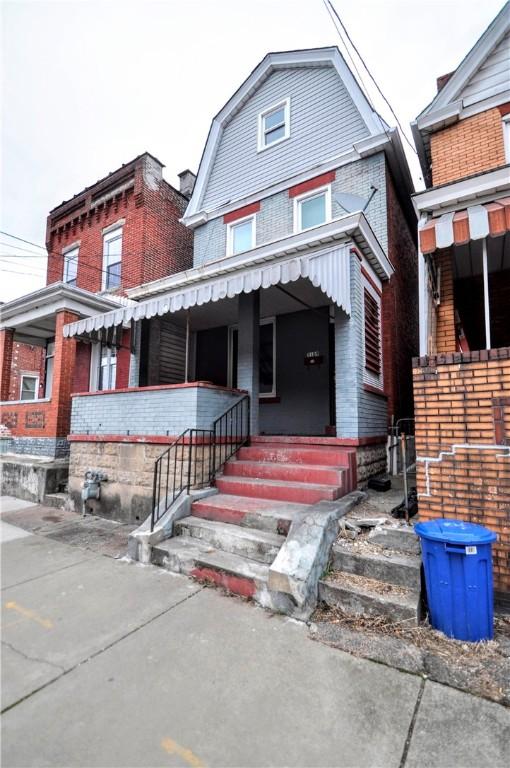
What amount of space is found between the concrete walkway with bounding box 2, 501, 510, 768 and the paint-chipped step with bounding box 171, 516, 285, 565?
571 mm

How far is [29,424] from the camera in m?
9.27

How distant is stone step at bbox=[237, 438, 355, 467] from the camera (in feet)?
17.0

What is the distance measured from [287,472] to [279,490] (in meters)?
0.39

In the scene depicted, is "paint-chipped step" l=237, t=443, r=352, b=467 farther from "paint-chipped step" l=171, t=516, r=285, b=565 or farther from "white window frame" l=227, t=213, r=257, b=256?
"white window frame" l=227, t=213, r=257, b=256

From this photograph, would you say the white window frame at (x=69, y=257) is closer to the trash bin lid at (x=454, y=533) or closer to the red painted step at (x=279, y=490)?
the red painted step at (x=279, y=490)

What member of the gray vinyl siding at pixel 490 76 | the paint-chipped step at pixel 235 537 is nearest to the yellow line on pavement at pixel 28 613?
the paint-chipped step at pixel 235 537

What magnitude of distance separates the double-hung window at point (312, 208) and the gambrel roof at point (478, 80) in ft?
8.42

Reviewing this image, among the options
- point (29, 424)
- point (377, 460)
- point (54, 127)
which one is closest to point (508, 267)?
point (377, 460)

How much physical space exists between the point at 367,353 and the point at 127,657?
531 centimetres

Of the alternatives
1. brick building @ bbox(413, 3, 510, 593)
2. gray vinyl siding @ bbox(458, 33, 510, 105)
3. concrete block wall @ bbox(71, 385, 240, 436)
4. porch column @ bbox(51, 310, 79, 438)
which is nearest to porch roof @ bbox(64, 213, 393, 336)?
brick building @ bbox(413, 3, 510, 593)

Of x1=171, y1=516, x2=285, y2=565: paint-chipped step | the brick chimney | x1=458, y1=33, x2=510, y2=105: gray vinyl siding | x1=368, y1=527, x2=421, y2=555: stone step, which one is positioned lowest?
x1=171, y1=516, x2=285, y2=565: paint-chipped step

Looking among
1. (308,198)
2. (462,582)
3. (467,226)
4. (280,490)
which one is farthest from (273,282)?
(308,198)

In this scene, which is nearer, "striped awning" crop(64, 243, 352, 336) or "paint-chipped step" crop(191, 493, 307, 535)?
"paint-chipped step" crop(191, 493, 307, 535)

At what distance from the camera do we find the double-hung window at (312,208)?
27.1 feet
